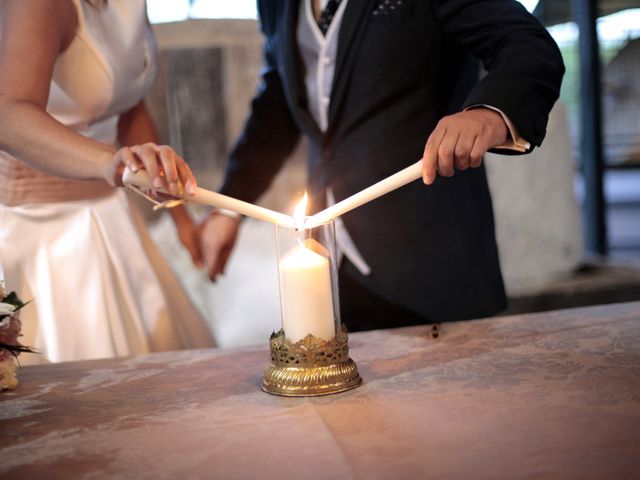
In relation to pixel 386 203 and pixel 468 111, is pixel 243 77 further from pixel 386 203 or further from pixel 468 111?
pixel 468 111

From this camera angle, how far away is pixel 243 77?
11.2ft

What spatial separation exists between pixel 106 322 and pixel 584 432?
120 cm

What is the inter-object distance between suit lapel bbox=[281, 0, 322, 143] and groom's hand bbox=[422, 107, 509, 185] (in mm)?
635

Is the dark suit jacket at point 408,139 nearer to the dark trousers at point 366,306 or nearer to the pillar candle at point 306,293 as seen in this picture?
the dark trousers at point 366,306

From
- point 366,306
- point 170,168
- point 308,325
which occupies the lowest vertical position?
point 366,306

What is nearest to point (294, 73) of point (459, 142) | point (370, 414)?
point (459, 142)

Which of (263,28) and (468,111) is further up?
(263,28)

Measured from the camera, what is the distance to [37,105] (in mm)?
1455

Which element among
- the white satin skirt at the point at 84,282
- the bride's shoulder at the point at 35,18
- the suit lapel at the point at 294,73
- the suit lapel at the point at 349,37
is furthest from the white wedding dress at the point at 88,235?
the suit lapel at the point at 349,37

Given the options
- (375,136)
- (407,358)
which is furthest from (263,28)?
(407,358)

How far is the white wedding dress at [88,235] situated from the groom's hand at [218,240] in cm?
18

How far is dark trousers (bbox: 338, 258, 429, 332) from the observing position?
1872 mm

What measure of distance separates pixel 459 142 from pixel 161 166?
0.43 meters

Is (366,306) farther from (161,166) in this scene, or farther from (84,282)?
(161,166)
